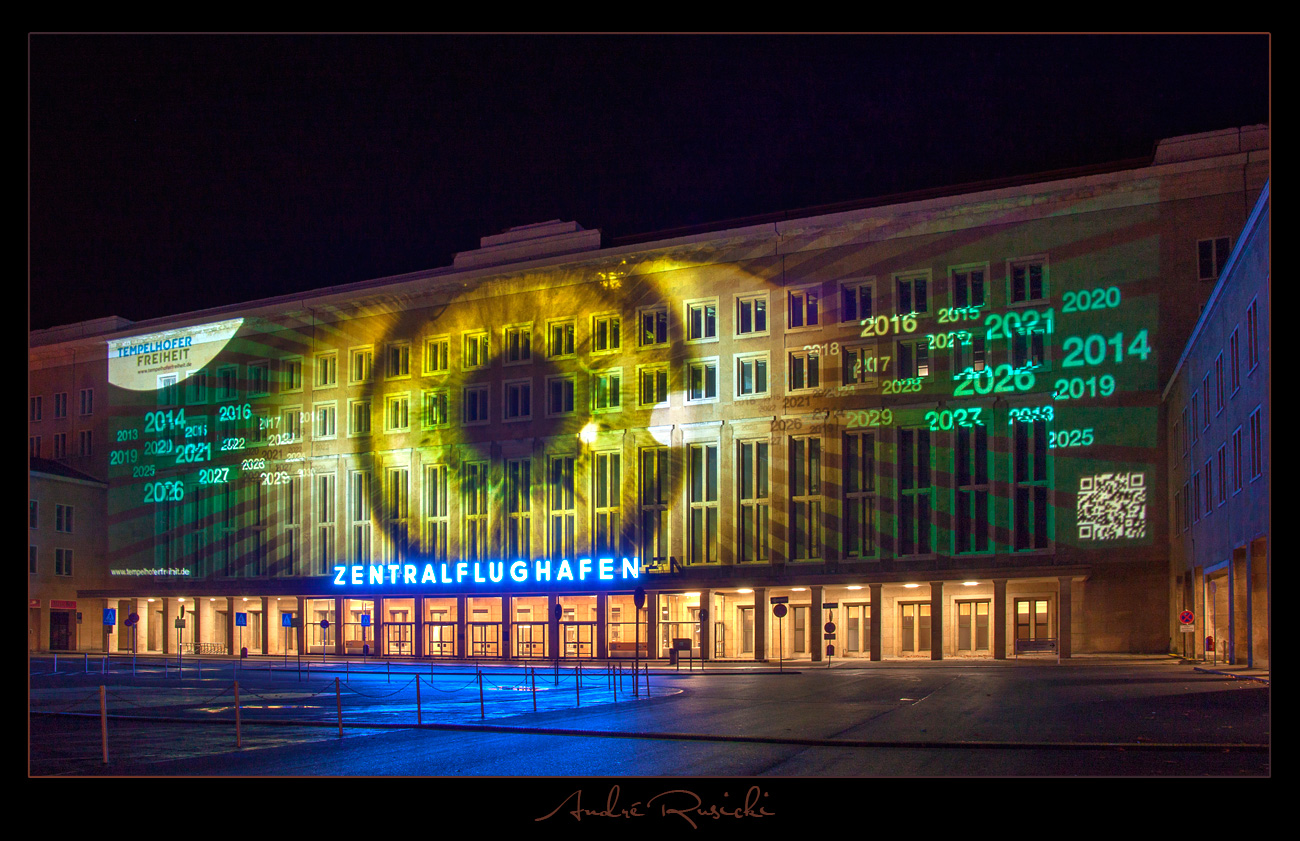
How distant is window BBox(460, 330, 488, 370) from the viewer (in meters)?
65.9

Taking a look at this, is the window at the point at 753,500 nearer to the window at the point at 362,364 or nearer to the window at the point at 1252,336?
the window at the point at 362,364

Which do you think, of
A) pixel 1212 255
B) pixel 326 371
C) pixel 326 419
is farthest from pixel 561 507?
pixel 1212 255

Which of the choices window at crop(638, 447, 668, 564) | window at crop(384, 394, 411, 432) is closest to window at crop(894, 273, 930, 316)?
window at crop(638, 447, 668, 564)

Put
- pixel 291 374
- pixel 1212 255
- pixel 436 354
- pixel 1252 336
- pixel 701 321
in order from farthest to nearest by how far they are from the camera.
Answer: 1. pixel 291 374
2. pixel 436 354
3. pixel 701 321
4. pixel 1212 255
5. pixel 1252 336

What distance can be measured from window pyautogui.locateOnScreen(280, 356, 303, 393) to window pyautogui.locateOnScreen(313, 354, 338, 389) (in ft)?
3.51

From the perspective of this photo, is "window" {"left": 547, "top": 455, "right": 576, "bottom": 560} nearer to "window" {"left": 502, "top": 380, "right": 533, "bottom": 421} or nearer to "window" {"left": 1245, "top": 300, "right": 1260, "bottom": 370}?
"window" {"left": 502, "top": 380, "right": 533, "bottom": 421}

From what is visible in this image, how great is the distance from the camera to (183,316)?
249 ft

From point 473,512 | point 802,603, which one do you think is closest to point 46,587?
point 473,512

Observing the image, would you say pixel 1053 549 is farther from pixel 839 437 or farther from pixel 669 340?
pixel 669 340

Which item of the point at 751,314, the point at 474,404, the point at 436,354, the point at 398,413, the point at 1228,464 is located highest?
the point at 751,314

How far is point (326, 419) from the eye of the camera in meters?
70.6

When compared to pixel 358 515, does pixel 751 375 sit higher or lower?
higher

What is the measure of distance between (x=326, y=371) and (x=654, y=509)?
942 inches

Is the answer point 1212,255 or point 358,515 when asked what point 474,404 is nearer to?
point 358,515
